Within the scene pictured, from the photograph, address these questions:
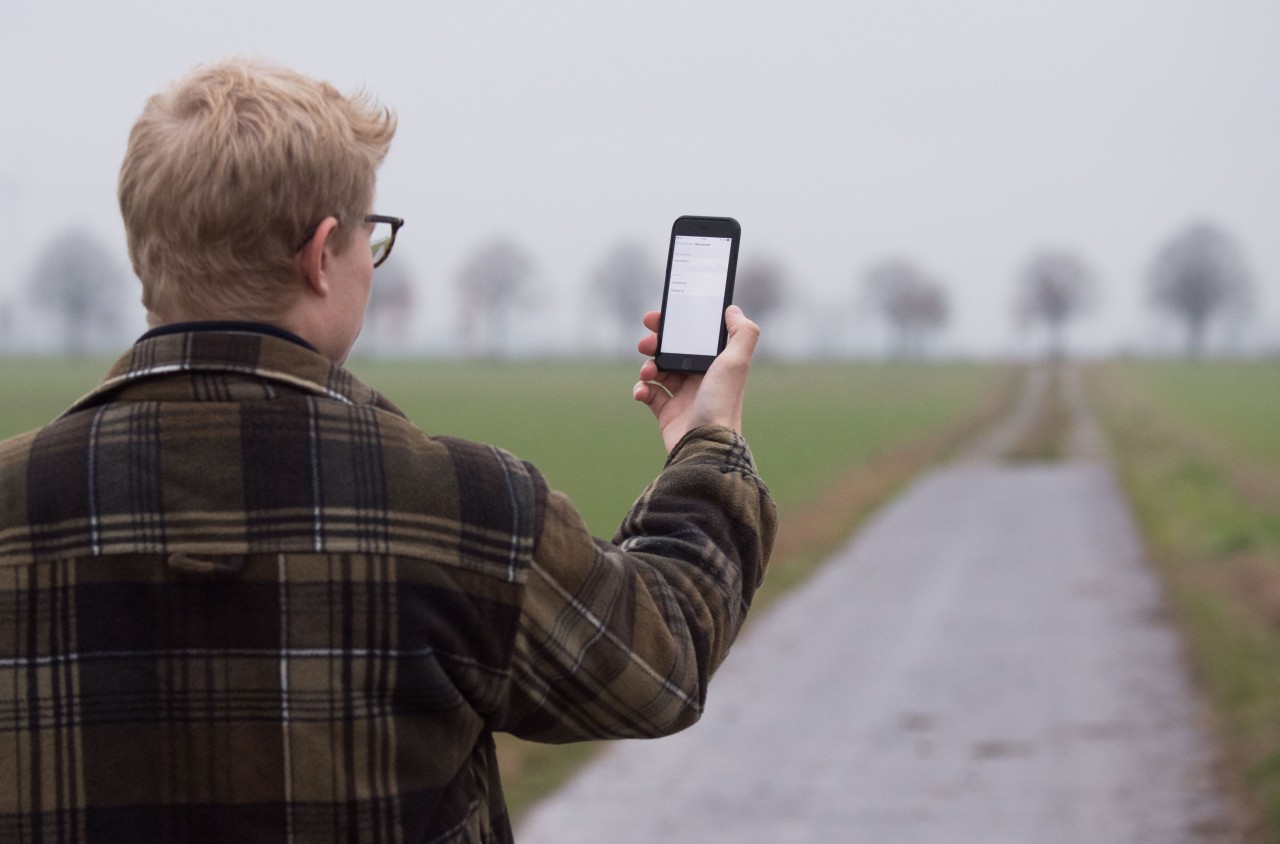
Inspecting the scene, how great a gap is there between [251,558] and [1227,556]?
13.6 meters

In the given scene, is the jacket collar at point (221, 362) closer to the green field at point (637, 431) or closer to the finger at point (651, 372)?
the finger at point (651, 372)

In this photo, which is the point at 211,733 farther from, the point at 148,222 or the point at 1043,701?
the point at 1043,701

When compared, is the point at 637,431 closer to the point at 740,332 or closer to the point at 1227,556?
the point at 1227,556

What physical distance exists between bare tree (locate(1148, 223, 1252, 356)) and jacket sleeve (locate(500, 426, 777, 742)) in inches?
5612

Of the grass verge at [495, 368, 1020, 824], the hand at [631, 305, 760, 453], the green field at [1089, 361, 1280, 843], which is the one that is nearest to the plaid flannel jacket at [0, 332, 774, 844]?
the hand at [631, 305, 760, 453]

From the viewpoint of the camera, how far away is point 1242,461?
28.4m

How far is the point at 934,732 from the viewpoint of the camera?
760 cm

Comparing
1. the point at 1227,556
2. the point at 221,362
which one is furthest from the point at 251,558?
the point at 1227,556

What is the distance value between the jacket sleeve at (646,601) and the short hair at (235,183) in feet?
1.37

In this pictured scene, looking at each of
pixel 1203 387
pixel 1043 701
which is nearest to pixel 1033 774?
pixel 1043 701

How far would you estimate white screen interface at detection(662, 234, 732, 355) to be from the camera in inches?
80.4

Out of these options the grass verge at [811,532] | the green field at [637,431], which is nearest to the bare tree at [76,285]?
the green field at [637,431]

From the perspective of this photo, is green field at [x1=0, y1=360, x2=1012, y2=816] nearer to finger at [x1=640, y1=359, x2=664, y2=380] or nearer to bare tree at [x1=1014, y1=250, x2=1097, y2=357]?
finger at [x1=640, y1=359, x2=664, y2=380]

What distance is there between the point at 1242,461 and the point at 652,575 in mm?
29529
